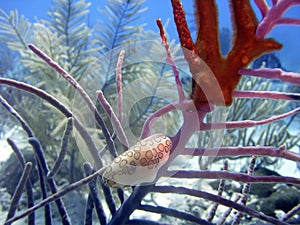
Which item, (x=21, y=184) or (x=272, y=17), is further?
(x=21, y=184)

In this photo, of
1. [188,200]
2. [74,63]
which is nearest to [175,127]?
[188,200]

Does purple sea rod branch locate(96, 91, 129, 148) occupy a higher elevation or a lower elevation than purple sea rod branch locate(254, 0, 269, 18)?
lower

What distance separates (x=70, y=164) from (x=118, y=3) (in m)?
2.82

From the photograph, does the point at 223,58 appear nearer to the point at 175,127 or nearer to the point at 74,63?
the point at 175,127

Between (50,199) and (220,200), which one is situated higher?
(50,199)

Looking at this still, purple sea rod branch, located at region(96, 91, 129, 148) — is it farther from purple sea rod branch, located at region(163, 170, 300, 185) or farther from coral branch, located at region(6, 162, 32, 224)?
coral branch, located at region(6, 162, 32, 224)

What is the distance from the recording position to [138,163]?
120 cm

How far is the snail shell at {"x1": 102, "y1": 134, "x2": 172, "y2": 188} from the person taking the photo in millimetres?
1203

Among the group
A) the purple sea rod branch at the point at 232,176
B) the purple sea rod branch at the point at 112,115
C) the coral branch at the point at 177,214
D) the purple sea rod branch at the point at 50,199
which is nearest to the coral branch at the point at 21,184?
the purple sea rod branch at the point at 50,199

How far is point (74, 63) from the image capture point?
4609mm

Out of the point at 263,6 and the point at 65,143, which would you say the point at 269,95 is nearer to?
the point at 263,6

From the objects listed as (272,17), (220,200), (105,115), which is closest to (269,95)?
(272,17)

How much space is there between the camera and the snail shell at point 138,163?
1203 mm


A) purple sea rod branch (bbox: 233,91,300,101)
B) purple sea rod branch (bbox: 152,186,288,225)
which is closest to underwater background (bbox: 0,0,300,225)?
purple sea rod branch (bbox: 152,186,288,225)
